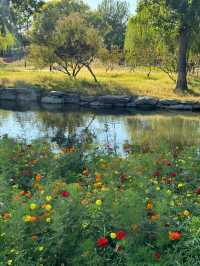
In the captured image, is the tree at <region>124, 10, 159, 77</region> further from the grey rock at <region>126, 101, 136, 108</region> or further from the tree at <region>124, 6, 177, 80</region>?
the grey rock at <region>126, 101, 136, 108</region>

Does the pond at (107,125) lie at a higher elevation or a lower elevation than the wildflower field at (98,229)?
lower

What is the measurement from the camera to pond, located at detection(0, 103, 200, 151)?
18750mm

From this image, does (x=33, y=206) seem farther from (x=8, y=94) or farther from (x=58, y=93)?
(x=8, y=94)

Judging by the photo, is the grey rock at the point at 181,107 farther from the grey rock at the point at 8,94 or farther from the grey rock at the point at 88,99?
the grey rock at the point at 8,94

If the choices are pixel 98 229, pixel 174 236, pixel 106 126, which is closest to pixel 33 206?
pixel 98 229

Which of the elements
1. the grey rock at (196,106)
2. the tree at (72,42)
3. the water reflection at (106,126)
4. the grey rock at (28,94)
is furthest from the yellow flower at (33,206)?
the tree at (72,42)

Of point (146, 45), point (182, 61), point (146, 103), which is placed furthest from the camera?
point (146, 45)

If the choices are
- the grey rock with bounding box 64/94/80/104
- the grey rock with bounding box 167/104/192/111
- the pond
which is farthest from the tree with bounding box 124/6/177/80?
the pond

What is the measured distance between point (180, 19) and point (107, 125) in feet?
58.6

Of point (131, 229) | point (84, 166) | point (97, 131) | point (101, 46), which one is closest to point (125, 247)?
point (131, 229)

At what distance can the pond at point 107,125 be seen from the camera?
18.8m

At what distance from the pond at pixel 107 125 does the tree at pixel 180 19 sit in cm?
801

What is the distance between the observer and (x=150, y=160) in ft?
26.1

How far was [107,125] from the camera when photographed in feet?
60.7
